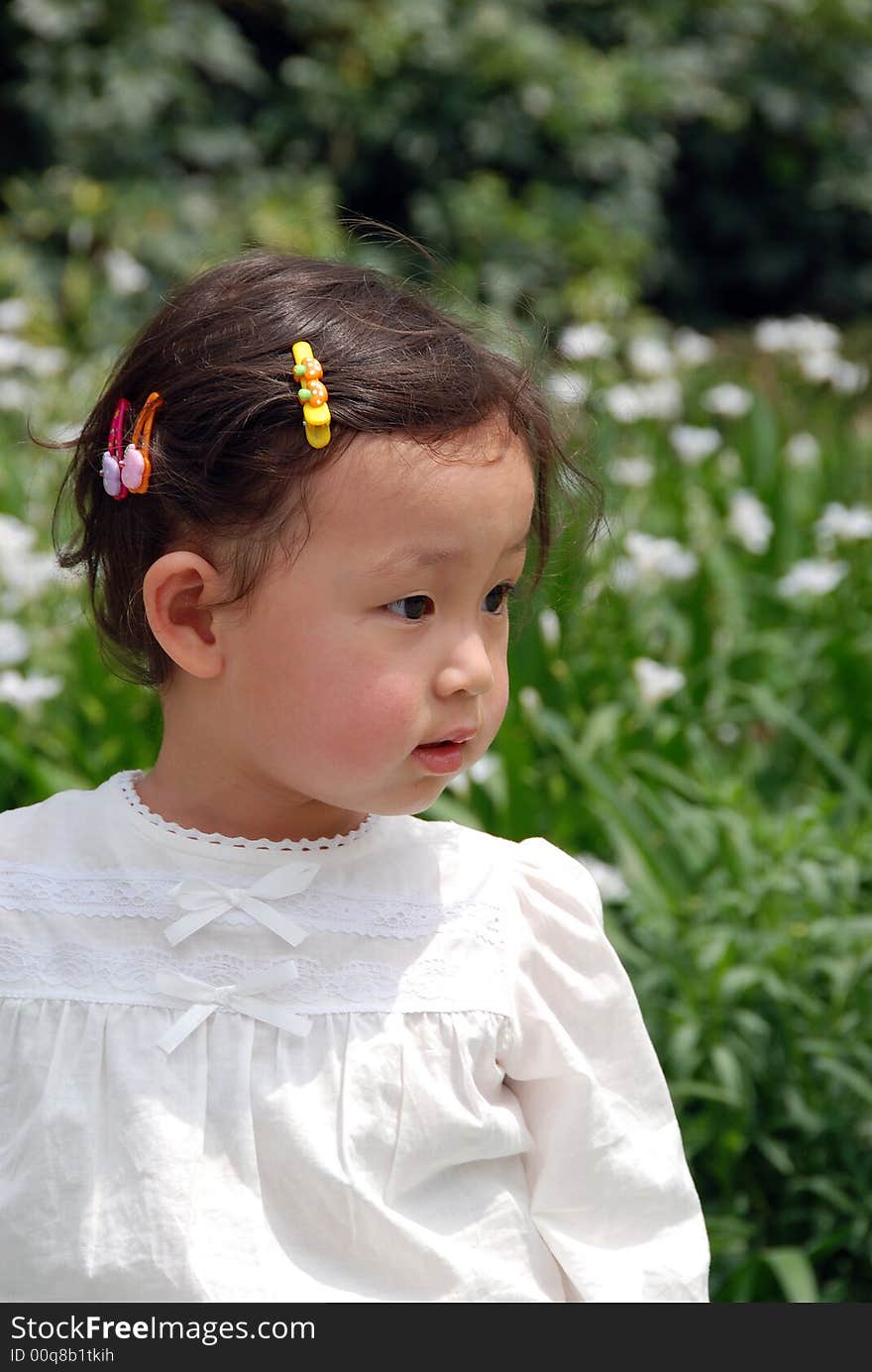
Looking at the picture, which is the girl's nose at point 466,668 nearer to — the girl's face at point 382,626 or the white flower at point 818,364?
the girl's face at point 382,626

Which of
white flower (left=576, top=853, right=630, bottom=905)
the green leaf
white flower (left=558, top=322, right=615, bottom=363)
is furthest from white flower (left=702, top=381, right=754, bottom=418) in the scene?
the green leaf

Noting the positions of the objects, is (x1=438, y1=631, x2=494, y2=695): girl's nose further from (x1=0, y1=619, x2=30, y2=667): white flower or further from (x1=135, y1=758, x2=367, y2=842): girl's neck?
(x1=0, y1=619, x2=30, y2=667): white flower

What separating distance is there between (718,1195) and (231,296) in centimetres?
137

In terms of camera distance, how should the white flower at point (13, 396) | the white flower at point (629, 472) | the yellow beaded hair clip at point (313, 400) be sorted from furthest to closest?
the white flower at point (13, 396), the white flower at point (629, 472), the yellow beaded hair clip at point (313, 400)

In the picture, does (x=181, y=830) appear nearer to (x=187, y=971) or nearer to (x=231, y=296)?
(x=187, y=971)

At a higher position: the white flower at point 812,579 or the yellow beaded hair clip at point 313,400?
the yellow beaded hair clip at point 313,400

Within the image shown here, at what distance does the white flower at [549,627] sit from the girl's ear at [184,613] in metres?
1.25

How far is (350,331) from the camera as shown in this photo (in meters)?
1.23

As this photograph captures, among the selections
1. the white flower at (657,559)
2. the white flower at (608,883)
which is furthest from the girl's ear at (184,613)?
the white flower at (657,559)

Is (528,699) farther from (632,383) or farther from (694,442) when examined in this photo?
(632,383)

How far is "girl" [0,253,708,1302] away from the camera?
1.19 m

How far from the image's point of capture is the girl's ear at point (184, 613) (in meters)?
1.23

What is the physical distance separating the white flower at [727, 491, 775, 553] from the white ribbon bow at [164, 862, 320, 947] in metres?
1.99

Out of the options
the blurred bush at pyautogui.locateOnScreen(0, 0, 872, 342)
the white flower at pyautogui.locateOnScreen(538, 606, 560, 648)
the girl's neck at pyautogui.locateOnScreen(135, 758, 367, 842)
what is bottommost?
the blurred bush at pyautogui.locateOnScreen(0, 0, 872, 342)
